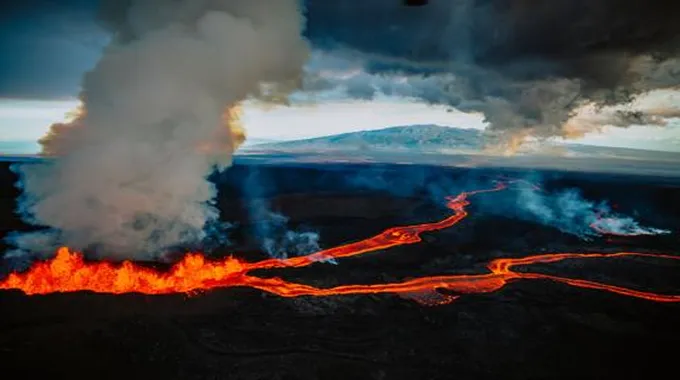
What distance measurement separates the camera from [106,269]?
34812 millimetres

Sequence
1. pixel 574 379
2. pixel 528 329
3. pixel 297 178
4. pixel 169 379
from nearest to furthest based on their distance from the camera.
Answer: pixel 169 379
pixel 574 379
pixel 528 329
pixel 297 178

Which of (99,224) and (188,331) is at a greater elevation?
(99,224)

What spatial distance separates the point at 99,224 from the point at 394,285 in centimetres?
2684

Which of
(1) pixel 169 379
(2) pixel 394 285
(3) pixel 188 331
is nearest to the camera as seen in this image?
(1) pixel 169 379

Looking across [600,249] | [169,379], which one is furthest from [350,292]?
[600,249]

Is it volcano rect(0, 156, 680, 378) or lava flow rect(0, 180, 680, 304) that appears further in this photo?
lava flow rect(0, 180, 680, 304)

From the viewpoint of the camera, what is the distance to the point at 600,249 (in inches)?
2181

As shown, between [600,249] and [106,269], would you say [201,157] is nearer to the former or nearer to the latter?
[106,269]

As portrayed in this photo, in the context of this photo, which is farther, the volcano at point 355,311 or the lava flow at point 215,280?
the lava flow at point 215,280

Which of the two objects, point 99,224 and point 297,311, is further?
point 99,224

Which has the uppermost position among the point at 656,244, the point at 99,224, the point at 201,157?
the point at 201,157

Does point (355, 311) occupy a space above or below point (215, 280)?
below

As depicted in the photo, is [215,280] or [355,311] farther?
[215,280]

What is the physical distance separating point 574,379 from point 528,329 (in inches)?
238
